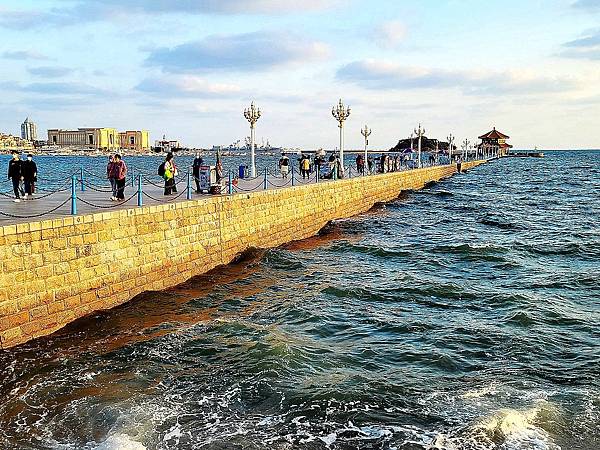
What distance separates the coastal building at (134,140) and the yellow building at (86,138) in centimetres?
275

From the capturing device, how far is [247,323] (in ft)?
39.8

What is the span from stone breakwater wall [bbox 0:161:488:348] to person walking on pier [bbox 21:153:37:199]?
4607 mm

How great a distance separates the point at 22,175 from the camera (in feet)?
55.2

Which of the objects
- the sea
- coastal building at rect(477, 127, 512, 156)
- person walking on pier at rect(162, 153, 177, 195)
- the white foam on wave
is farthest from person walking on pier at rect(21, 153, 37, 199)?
coastal building at rect(477, 127, 512, 156)

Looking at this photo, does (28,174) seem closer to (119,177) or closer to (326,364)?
(119,177)

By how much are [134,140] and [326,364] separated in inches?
7180

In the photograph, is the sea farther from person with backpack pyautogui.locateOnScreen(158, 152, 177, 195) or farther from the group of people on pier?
the group of people on pier

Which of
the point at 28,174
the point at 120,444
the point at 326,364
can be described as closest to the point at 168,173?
the point at 28,174

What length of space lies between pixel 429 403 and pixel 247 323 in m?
4.57

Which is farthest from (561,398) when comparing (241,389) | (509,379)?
(241,389)

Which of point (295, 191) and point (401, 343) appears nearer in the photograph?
point (401, 343)

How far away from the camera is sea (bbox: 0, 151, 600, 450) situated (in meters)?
7.66

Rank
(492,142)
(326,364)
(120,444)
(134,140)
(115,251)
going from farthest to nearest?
(134,140) < (492,142) < (115,251) < (326,364) < (120,444)

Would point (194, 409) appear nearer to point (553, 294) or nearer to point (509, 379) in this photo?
point (509, 379)
